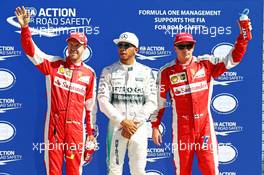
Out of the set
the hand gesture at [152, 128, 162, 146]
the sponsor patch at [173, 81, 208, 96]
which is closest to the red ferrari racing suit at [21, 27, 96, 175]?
the hand gesture at [152, 128, 162, 146]

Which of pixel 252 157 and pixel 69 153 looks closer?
pixel 69 153

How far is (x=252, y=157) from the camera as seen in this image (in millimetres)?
6023

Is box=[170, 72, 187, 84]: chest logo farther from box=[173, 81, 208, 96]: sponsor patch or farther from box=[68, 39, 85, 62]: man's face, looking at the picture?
box=[68, 39, 85, 62]: man's face

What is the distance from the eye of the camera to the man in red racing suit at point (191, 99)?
573 centimetres

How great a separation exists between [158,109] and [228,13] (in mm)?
1386

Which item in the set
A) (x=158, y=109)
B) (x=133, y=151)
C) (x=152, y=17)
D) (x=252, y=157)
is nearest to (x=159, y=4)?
(x=152, y=17)

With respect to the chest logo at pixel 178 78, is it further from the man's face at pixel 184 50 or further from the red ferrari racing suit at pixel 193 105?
the man's face at pixel 184 50

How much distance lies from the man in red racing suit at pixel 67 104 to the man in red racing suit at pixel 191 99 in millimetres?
823

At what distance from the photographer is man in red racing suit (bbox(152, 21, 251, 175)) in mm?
5734

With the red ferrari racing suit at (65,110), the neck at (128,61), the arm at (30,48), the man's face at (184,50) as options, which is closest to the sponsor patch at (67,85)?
the red ferrari racing suit at (65,110)

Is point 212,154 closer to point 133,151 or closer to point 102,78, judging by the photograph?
point 133,151

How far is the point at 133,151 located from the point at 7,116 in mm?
1496

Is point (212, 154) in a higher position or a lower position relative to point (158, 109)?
lower

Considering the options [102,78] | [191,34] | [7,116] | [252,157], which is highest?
[191,34]
